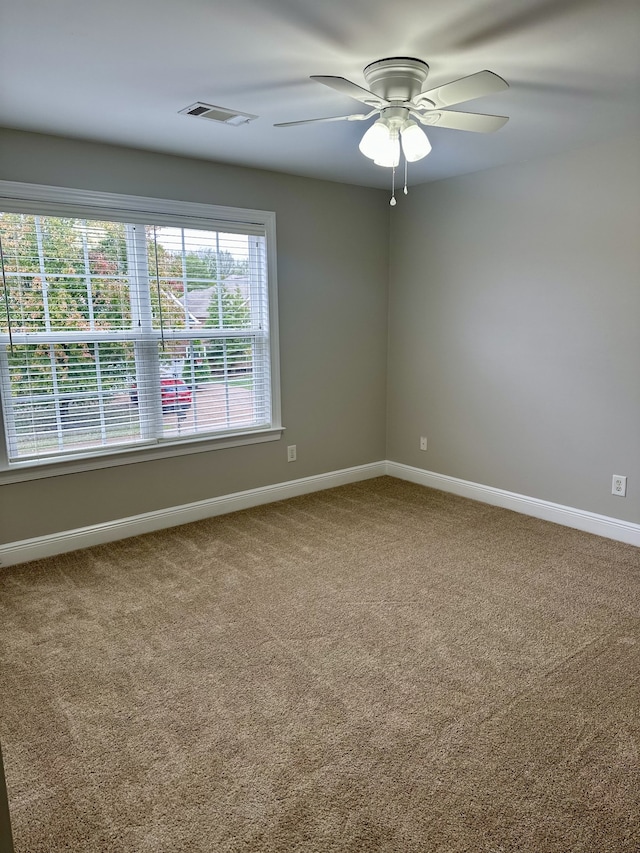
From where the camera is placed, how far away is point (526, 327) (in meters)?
3.92

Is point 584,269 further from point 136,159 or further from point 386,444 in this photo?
point 136,159

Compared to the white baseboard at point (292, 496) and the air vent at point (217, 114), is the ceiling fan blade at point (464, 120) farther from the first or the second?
the white baseboard at point (292, 496)

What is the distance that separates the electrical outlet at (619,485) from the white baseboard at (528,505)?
0.17 meters

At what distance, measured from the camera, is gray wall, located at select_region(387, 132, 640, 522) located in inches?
136

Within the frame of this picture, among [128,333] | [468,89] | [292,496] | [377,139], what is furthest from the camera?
[292,496]

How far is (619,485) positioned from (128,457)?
3.07 m

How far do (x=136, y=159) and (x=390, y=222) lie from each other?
6.96ft

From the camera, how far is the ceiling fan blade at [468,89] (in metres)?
1.95

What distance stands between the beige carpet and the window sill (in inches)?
20.2

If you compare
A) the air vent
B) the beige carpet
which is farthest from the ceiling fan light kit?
the beige carpet

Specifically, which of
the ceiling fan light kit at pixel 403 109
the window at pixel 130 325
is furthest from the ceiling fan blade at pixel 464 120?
the window at pixel 130 325

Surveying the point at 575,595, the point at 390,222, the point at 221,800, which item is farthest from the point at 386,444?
the point at 221,800

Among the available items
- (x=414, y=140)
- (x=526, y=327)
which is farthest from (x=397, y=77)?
(x=526, y=327)

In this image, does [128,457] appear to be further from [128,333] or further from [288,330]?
[288,330]
